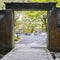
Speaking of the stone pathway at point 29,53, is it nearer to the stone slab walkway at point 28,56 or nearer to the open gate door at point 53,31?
the stone slab walkway at point 28,56

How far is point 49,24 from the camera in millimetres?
16797

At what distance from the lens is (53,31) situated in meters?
16.8

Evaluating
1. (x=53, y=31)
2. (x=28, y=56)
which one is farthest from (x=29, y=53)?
(x=53, y=31)

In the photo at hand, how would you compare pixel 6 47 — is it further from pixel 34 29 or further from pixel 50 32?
pixel 34 29

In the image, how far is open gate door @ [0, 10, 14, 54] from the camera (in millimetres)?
16844

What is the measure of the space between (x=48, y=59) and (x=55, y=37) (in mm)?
5757

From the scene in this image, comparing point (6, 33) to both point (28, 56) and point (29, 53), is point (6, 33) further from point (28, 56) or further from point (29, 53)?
point (28, 56)

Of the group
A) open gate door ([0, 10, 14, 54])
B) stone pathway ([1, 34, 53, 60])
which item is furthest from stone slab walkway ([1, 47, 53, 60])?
open gate door ([0, 10, 14, 54])

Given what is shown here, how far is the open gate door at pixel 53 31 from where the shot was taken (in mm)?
16625

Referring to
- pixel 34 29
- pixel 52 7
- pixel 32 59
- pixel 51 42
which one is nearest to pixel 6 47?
pixel 51 42

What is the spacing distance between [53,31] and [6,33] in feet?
10.9

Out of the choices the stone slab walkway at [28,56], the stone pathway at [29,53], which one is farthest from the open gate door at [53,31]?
the stone slab walkway at [28,56]

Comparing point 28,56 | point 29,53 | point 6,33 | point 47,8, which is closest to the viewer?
point 28,56

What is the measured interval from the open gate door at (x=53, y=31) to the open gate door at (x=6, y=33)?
2736mm
